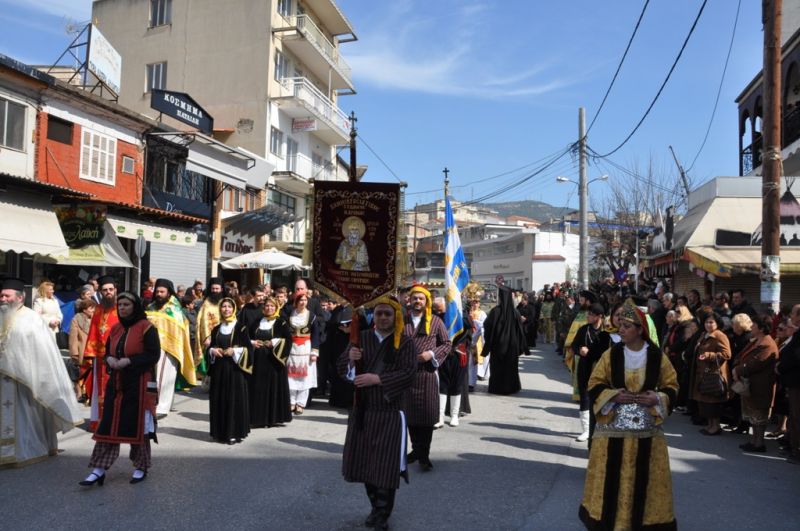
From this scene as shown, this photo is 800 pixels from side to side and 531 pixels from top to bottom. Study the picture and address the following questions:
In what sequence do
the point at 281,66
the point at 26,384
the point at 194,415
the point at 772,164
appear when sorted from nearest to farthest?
the point at 26,384 < the point at 772,164 < the point at 194,415 < the point at 281,66

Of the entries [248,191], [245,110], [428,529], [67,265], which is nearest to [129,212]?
[67,265]

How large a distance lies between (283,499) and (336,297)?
176cm

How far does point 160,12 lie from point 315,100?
26.7ft

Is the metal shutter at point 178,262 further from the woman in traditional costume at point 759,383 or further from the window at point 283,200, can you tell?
the woman in traditional costume at point 759,383

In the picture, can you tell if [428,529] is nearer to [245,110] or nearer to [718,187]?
[718,187]

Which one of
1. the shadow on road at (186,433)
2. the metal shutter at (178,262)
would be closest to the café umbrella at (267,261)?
the metal shutter at (178,262)

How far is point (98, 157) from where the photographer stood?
57.7 feet

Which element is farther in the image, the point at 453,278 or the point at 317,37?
the point at 317,37

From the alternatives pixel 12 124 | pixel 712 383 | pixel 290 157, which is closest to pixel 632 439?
pixel 712 383

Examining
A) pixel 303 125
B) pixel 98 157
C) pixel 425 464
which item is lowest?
pixel 425 464

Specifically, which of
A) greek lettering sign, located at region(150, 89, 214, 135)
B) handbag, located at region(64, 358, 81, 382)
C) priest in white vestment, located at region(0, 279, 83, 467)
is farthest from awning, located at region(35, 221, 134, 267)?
priest in white vestment, located at region(0, 279, 83, 467)

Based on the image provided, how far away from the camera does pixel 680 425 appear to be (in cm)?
934

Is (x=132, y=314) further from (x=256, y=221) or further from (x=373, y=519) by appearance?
(x=256, y=221)

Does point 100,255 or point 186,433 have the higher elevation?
point 100,255
